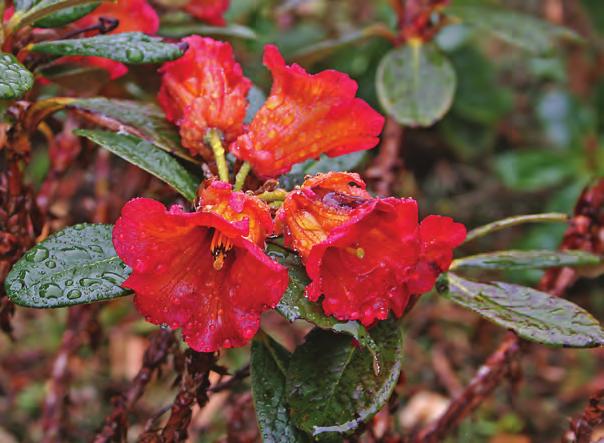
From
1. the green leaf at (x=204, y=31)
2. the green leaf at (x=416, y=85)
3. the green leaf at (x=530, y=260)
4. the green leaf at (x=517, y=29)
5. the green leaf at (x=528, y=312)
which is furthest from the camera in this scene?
the green leaf at (x=517, y=29)

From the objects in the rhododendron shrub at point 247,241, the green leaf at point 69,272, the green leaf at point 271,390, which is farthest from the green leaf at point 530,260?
the green leaf at point 69,272

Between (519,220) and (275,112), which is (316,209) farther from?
(519,220)

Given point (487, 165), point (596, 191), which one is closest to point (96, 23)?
point (596, 191)

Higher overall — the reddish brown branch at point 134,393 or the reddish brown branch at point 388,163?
the reddish brown branch at point 388,163

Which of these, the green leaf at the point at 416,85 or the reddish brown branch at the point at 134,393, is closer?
the reddish brown branch at the point at 134,393

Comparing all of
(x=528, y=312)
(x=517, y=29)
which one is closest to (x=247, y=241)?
(x=528, y=312)

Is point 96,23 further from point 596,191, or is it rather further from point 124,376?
point 124,376

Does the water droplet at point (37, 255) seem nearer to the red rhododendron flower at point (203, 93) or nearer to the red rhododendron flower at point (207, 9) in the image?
the red rhododendron flower at point (203, 93)
